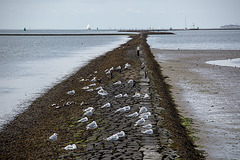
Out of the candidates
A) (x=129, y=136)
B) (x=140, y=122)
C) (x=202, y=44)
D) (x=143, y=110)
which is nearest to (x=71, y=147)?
(x=129, y=136)

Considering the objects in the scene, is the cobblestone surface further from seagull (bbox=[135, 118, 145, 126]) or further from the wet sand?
the wet sand

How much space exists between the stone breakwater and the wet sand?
766mm

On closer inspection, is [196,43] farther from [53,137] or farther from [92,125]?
[53,137]

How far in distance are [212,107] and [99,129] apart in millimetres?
5333

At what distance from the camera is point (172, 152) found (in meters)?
5.86

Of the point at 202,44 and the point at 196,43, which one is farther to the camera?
the point at 196,43

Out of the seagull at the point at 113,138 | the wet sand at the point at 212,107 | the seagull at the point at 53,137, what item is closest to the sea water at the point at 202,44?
the wet sand at the point at 212,107

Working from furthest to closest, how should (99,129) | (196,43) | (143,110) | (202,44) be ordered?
(196,43), (202,44), (143,110), (99,129)

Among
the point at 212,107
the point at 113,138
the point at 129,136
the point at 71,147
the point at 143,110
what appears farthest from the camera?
the point at 212,107

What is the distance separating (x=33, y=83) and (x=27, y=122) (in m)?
8.74

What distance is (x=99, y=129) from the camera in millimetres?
7680

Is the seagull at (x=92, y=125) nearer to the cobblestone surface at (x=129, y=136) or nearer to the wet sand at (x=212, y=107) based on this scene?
the cobblestone surface at (x=129, y=136)

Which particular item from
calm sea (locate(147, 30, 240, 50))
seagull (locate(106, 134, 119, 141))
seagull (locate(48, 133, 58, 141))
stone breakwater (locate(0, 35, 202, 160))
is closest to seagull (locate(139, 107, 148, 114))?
stone breakwater (locate(0, 35, 202, 160))

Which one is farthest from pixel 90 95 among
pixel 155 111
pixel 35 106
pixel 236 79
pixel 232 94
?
pixel 236 79
